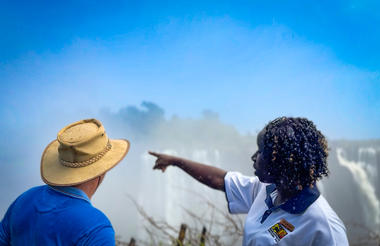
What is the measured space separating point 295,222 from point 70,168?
1.42m

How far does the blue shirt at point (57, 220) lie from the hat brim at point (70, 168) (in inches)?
2.0

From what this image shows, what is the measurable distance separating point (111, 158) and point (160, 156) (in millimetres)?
900

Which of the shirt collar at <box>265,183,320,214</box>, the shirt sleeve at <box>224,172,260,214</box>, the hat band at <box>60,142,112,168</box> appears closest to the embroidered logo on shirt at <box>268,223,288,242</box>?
the shirt collar at <box>265,183,320,214</box>

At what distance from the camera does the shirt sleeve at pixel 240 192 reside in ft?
6.89

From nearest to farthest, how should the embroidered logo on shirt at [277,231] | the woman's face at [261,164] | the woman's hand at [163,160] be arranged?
the embroidered logo on shirt at [277,231] → the woman's face at [261,164] → the woman's hand at [163,160]

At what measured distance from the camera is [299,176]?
1543mm

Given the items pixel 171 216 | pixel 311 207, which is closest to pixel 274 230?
pixel 311 207

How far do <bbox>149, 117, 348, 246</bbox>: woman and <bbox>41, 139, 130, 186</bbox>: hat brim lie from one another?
0.99 meters

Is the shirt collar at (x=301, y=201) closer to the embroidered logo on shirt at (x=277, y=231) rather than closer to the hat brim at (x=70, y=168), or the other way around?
the embroidered logo on shirt at (x=277, y=231)

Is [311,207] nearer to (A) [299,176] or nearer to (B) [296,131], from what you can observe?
(A) [299,176]

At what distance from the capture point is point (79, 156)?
5.08 ft

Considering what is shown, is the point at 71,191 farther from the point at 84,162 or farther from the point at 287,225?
the point at 287,225

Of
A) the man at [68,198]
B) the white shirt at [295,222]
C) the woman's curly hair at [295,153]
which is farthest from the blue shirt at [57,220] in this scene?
the woman's curly hair at [295,153]

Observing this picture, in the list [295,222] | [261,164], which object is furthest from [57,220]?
[295,222]
